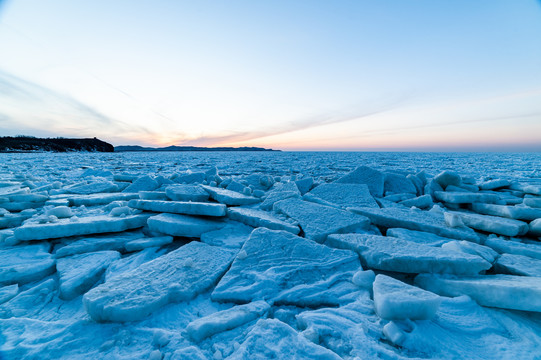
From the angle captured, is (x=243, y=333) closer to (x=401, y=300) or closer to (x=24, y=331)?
(x=401, y=300)

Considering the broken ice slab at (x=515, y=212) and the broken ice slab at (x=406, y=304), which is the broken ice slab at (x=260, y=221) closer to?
the broken ice slab at (x=406, y=304)

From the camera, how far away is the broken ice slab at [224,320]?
1.03 meters

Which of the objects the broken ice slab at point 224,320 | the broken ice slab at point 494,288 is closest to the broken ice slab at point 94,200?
the broken ice slab at point 224,320

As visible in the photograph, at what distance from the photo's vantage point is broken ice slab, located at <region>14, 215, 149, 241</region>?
1.91 meters

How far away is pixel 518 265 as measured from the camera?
1494 mm

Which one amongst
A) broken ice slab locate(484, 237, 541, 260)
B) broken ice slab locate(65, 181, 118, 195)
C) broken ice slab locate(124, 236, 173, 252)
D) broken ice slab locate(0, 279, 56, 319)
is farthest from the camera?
broken ice slab locate(65, 181, 118, 195)

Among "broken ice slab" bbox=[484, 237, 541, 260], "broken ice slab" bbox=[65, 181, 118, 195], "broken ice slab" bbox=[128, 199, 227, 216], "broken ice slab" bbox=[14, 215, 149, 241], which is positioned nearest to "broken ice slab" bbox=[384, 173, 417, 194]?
"broken ice slab" bbox=[484, 237, 541, 260]

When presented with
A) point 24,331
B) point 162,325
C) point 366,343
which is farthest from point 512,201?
point 24,331

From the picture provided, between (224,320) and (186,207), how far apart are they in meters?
1.48

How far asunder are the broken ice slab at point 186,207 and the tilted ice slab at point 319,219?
75 cm

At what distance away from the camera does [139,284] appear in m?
1.33

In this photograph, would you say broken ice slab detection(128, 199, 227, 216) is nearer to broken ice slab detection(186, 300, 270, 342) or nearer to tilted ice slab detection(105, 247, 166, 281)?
tilted ice slab detection(105, 247, 166, 281)

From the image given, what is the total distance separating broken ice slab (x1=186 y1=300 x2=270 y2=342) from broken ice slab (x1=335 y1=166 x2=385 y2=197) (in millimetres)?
3015

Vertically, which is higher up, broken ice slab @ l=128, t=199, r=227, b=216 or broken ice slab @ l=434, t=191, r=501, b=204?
broken ice slab @ l=128, t=199, r=227, b=216
